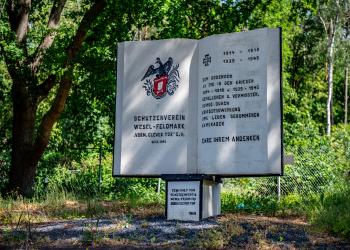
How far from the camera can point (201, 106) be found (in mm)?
11250

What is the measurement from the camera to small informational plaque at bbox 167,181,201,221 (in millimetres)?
10641

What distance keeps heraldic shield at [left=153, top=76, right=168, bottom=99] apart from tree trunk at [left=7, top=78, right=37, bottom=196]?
20.2 feet

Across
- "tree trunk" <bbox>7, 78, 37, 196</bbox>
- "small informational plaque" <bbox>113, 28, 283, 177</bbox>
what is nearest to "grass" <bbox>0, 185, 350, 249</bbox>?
"small informational plaque" <bbox>113, 28, 283, 177</bbox>

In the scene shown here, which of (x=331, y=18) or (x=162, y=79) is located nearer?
(x=162, y=79)

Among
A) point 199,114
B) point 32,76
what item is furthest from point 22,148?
point 199,114

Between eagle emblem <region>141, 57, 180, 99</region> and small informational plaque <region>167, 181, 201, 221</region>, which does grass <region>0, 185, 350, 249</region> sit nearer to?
small informational plaque <region>167, 181, 201, 221</region>

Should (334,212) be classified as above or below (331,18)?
below

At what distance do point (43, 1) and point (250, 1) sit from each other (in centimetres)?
607

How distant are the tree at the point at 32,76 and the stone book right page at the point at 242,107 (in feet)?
17.1

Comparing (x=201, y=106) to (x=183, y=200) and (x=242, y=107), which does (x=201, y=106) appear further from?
(x=183, y=200)

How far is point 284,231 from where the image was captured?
9336 millimetres

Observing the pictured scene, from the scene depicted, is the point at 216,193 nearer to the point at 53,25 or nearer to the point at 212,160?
the point at 212,160

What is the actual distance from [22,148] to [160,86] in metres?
6.76

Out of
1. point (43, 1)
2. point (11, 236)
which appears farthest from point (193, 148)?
point (43, 1)
